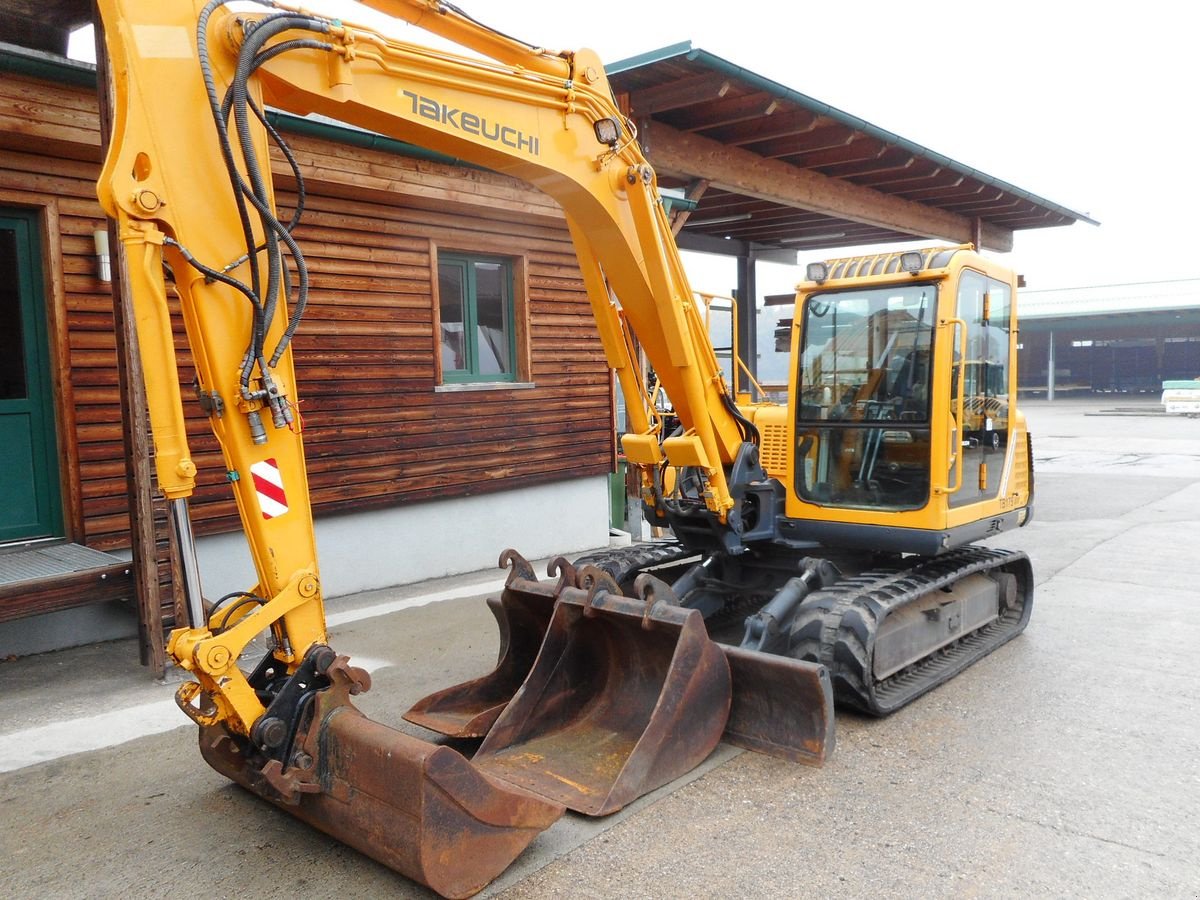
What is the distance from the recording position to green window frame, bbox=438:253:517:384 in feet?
27.1

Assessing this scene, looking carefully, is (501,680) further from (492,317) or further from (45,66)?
(492,317)

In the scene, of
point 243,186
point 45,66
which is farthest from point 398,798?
point 45,66

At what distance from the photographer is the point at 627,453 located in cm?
543

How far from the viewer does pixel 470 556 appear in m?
8.38

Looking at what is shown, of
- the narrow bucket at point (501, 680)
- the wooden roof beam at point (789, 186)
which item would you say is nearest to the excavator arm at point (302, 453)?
the narrow bucket at point (501, 680)

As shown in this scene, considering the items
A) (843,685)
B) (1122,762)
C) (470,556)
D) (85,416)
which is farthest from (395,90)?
(470,556)

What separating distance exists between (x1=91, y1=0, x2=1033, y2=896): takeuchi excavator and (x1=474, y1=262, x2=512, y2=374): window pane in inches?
130

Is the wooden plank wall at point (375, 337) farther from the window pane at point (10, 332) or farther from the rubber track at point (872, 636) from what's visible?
the rubber track at point (872, 636)

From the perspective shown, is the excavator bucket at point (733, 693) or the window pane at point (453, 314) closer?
the excavator bucket at point (733, 693)

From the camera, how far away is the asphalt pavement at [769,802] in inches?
126

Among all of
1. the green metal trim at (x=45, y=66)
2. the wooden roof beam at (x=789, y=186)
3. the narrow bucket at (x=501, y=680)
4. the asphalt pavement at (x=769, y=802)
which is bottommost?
the asphalt pavement at (x=769, y=802)

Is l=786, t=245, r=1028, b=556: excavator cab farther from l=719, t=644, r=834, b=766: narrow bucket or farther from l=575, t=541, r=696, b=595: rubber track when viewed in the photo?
l=719, t=644, r=834, b=766: narrow bucket

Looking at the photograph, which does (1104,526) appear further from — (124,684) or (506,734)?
(124,684)

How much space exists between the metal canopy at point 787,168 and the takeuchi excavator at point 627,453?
8.76 ft
